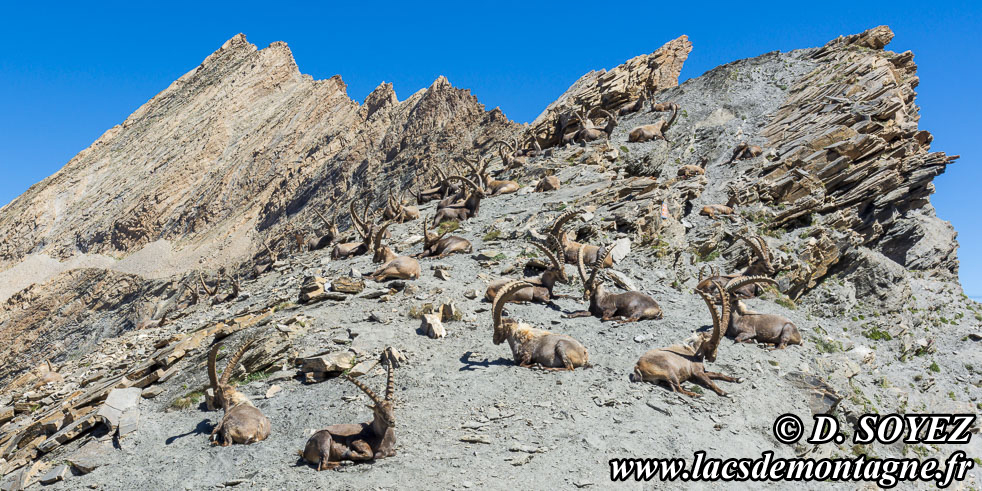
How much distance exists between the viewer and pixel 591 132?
30.2 metres

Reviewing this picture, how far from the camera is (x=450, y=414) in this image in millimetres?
8203

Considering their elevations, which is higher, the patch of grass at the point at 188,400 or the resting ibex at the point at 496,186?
the resting ibex at the point at 496,186

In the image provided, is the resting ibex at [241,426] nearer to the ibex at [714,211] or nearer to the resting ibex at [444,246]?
the resting ibex at [444,246]

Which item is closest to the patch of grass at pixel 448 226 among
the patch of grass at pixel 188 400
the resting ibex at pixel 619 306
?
the resting ibex at pixel 619 306

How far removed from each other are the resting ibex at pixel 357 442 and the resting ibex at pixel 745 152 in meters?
21.2

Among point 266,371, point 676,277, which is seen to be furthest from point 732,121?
point 266,371

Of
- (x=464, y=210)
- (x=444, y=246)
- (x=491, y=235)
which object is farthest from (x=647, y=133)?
(x=444, y=246)

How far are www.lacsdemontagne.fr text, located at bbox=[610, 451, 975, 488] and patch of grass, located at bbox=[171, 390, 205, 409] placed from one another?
268 inches

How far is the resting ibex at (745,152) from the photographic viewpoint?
78.5ft

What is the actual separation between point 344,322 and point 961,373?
14.9m

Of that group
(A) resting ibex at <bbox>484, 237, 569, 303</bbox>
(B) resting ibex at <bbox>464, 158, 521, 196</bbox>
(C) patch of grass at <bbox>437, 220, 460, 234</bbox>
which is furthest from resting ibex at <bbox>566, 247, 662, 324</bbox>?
(B) resting ibex at <bbox>464, 158, 521, 196</bbox>

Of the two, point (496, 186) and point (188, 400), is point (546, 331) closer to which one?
point (188, 400)

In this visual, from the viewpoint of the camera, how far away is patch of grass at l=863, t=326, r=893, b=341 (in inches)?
593

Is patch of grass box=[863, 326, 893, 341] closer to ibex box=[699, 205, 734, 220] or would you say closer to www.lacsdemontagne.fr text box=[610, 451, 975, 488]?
ibex box=[699, 205, 734, 220]
